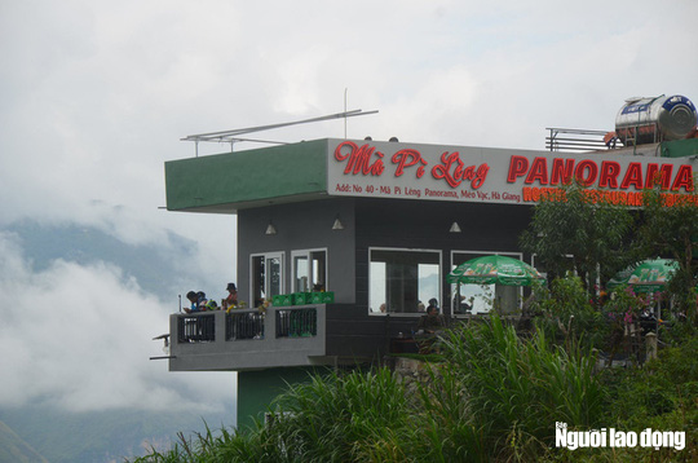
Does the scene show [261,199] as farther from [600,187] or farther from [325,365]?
[600,187]

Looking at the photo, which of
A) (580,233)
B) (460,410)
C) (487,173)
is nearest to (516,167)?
(487,173)

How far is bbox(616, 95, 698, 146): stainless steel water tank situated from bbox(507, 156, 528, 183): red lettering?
648 centimetres

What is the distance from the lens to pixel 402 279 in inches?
1114

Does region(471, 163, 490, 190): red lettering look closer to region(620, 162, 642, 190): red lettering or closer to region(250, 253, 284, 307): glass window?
region(620, 162, 642, 190): red lettering

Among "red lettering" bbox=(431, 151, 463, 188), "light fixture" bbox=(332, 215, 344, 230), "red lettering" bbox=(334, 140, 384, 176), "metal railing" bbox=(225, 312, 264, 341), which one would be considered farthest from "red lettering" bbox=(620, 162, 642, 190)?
"metal railing" bbox=(225, 312, 264, 341)

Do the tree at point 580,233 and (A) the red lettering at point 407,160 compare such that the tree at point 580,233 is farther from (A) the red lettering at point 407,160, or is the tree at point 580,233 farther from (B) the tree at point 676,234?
(A) the red lettering at point 407,160

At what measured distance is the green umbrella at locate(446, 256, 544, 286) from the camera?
84.7 ft

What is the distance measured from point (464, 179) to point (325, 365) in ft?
16.7

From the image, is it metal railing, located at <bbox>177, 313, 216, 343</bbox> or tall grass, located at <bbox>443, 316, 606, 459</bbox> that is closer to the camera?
tall grass, located at <bbox>443, 316, 606, 459</bbox>

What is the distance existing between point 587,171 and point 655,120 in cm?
662

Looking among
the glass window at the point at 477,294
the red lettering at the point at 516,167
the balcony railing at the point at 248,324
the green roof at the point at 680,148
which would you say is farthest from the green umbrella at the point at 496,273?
the green roof at the point at 680,148

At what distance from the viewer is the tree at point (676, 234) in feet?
82.3

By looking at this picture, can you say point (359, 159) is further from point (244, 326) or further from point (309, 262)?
point (244, 326)

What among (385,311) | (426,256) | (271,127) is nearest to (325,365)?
(385,311)
